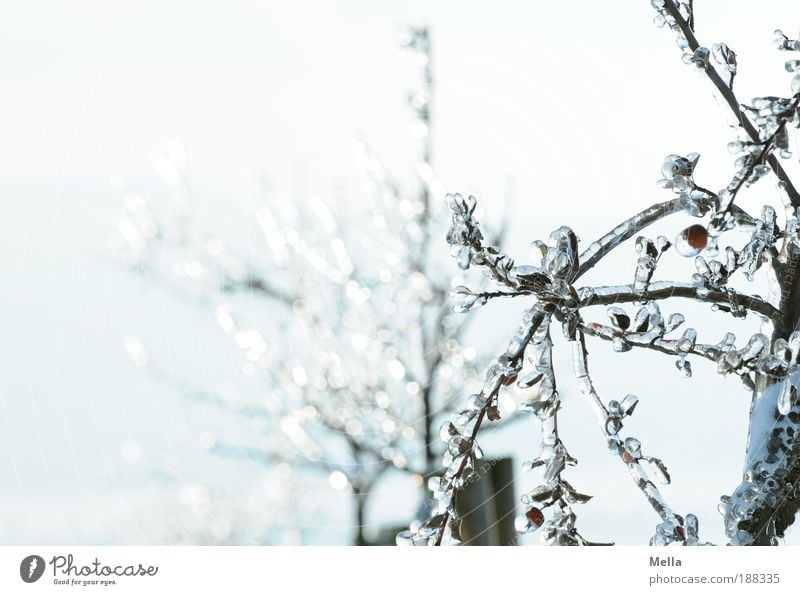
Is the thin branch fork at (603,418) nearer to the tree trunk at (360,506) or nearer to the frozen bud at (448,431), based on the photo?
the frozen bud at (448,431)

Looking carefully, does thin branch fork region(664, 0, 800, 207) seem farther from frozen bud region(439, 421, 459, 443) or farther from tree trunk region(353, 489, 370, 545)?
tree trunk region(353, 489, 370, 545)

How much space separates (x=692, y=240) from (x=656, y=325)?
45 mm

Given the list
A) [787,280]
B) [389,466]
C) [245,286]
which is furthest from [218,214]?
[787,280]

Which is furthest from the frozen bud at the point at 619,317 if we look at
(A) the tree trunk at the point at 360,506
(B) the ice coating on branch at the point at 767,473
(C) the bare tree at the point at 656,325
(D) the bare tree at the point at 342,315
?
(A) the tree trunk at the point at 360,506

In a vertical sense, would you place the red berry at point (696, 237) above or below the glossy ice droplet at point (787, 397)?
above

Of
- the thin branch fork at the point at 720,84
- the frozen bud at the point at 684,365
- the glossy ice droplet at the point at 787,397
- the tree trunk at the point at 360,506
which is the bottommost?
the glossy ice droplet at the point at 787,397

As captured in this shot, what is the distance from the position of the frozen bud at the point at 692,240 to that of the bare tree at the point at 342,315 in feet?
3.18

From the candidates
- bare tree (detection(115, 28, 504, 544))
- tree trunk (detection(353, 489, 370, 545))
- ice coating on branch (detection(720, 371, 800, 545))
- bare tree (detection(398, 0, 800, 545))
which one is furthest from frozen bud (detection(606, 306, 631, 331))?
tree trunk (detection(353, 489, 370, 545))

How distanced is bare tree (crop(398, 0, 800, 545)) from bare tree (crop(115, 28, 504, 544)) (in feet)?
2.93

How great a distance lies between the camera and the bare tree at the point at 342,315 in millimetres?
1438

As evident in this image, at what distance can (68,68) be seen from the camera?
105cm

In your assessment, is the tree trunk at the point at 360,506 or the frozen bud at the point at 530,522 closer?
the frozen bud at the point at 530,522

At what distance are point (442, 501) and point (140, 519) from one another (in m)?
1.85

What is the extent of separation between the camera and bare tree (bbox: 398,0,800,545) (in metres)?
0.40
